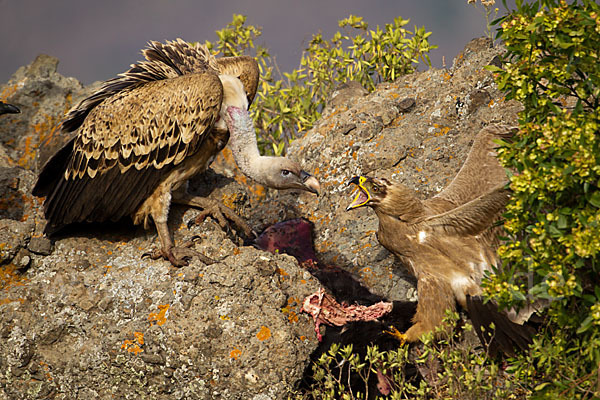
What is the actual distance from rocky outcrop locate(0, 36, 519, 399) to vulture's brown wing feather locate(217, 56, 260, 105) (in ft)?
3.15

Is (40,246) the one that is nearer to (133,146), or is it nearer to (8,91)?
(133,146)

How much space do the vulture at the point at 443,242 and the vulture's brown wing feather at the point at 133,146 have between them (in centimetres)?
144

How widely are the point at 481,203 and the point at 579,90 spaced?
56.8 inches

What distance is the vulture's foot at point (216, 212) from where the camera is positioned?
16.8 feet

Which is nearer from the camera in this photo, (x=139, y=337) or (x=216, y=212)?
(x=139, y=337)

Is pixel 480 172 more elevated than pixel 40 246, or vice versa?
pixel 480 172

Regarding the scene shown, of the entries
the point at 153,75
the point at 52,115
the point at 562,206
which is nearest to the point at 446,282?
the point at 562,206

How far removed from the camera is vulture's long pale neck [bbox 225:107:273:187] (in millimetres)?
5156

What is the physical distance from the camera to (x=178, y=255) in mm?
4602

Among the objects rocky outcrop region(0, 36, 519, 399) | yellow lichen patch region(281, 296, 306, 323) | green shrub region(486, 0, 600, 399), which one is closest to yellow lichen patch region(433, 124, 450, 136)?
rocky outcrop region(0, 36, 519, 399)

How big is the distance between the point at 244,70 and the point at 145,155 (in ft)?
4.90

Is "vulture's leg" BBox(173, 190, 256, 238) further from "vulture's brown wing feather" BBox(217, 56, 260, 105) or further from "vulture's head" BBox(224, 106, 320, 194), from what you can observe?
"vulture's brown wing feather" BBox(217, 56, 260, 105)

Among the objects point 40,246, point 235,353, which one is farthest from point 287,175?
point 40,246

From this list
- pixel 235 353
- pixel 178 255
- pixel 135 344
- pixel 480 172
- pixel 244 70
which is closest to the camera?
pixel 235 353
